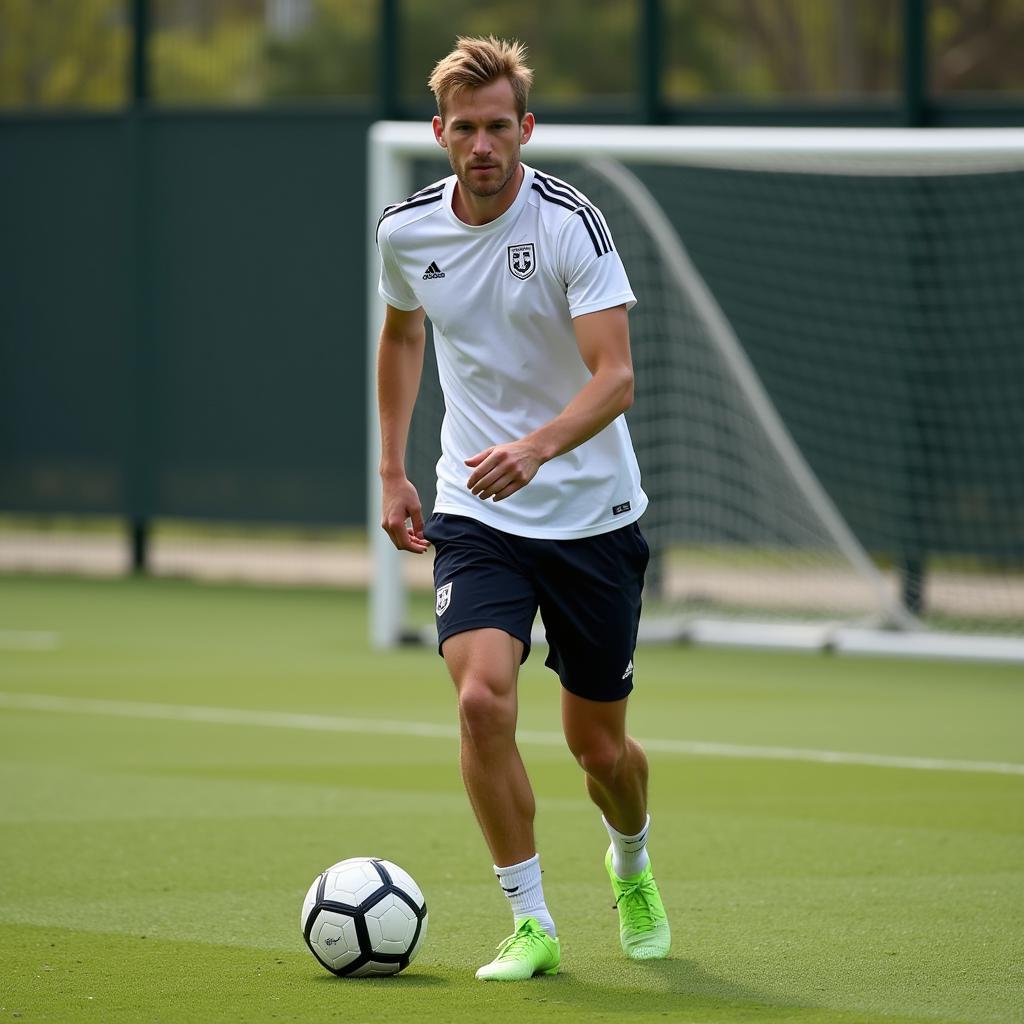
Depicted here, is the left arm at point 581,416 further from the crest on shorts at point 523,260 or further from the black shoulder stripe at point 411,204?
Answer: the black shoulder stripe at point 411,204

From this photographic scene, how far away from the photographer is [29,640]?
535 inches

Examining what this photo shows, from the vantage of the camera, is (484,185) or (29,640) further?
(29,640)

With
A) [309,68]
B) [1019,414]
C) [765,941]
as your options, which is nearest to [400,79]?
[309,68]

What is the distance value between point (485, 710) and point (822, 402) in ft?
31.9

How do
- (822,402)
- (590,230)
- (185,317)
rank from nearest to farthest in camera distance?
(590,230), (822,402), (185,317)

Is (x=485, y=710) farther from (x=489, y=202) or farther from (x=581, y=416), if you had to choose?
(x=489, y=202)

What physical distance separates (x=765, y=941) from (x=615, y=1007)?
2.88 ft

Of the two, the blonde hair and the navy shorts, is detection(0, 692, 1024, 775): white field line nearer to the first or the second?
the navy shorts

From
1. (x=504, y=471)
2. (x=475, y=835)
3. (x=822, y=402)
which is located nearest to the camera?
(x=504, y=471)

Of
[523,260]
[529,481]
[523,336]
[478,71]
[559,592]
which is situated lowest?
[559,592]

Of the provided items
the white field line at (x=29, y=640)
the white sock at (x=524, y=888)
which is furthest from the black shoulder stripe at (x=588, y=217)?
the white field line at (x=29, y=640)

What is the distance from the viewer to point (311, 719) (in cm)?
1030

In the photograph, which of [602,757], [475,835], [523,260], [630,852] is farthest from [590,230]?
[475,835]

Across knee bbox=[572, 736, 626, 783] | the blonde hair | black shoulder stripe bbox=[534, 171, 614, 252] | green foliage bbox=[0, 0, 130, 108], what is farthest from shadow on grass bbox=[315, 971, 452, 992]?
green foliage bbox=[0, 0, 130, 108]
